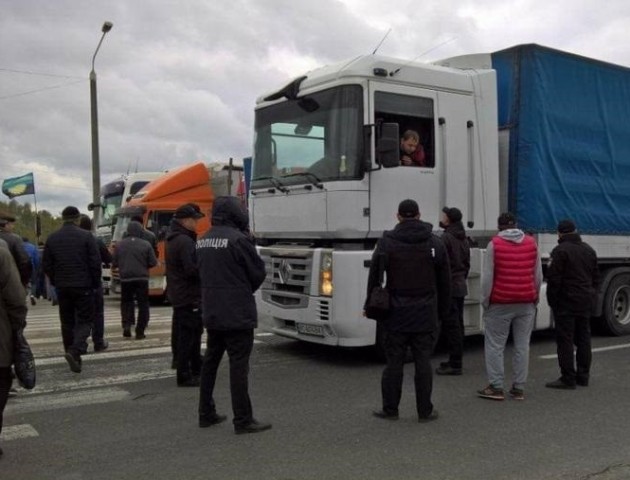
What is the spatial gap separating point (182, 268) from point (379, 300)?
2392mm

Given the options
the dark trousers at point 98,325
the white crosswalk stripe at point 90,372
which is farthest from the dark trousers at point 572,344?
the dark trousers at point 98,325

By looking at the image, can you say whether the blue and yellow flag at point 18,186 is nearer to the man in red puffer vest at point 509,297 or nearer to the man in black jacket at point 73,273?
the man in black jacket at point 73,273

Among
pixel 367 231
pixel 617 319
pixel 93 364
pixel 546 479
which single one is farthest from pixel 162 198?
pixel 546 479

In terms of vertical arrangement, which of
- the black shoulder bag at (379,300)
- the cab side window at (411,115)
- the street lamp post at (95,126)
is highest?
the street lamp post at (95,126)

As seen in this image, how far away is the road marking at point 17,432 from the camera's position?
5.05 meters

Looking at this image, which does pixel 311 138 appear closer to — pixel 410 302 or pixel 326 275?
pixel 326 275

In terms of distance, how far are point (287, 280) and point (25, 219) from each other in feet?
199

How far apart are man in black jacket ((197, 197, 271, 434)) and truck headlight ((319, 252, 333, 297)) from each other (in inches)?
82.4

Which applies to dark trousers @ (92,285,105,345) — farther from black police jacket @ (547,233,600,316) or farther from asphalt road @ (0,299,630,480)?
black police jacket @ (547,233,600,316)

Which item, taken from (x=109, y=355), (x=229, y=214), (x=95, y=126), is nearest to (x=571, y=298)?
(x=229, y=214)

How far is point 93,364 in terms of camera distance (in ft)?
25.8

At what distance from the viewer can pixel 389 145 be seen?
6852mm

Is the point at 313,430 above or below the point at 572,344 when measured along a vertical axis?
below

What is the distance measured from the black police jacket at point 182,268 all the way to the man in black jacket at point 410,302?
2.11 metres
